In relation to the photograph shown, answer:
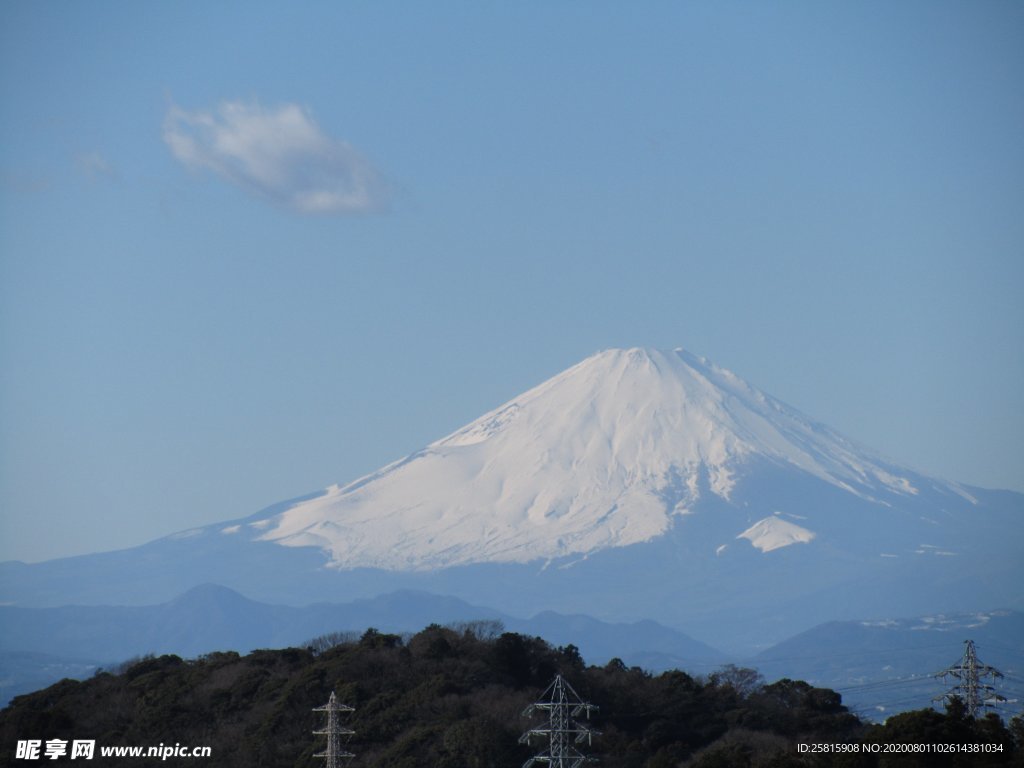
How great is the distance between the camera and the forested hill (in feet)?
136

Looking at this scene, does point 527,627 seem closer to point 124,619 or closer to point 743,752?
point 124,619

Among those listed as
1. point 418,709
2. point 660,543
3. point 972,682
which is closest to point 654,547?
point 660,543

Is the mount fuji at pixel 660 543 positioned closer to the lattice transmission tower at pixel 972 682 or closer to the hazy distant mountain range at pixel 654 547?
the hazy distant mountain range at pixel 654 547

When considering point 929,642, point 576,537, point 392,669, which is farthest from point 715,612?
point 392,669

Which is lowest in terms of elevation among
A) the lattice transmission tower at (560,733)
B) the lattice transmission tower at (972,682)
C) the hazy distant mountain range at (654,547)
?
the lattice transmission tower at (560,733)

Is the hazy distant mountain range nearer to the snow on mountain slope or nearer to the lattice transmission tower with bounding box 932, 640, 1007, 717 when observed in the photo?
the snow on mountain slope

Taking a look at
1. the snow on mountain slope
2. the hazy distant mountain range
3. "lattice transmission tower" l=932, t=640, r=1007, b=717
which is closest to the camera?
"lattice transmission tower" l=932, t=640, r=1007, b=717

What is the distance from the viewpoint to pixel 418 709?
4419cm

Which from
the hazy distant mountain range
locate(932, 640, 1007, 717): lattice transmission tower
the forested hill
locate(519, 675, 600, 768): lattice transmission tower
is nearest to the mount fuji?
the hazy distant mountain range

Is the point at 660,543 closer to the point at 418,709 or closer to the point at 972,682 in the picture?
the point at 418,709

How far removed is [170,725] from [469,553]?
477ft

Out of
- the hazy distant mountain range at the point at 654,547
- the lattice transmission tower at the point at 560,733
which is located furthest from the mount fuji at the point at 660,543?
the lattice transmission tower at the point at 560,733

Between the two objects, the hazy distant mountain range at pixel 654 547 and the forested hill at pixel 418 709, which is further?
the hazy distant mountain range at pixel 654 547

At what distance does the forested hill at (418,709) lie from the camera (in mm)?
41406
